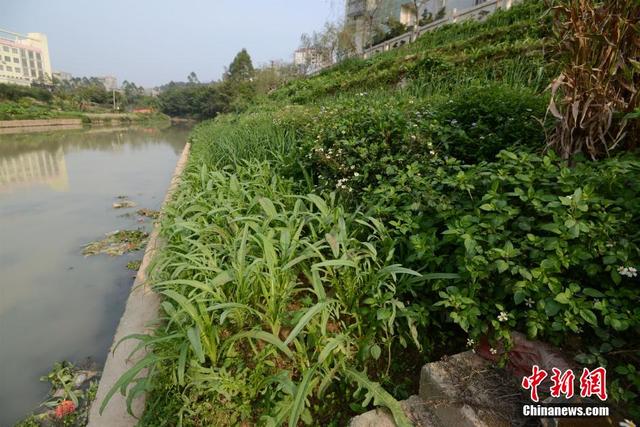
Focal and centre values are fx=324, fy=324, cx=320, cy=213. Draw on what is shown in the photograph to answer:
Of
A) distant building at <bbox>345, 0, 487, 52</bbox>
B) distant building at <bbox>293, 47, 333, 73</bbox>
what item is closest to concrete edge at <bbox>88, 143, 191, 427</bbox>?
distant building at <bbox>345, 0, 487, 52</bbox>

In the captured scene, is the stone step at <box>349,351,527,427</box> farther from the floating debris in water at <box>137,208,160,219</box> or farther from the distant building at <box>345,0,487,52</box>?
the distant building at <box>345,0,487,52</box>

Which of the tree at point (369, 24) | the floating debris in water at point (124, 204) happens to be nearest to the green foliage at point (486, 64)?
the floating debris in water at point (124, 204)

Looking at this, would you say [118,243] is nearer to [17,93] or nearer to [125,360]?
[125,360]

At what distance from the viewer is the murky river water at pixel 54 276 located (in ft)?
6.77

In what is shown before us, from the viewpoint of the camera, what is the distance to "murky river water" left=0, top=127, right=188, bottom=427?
6.77ft

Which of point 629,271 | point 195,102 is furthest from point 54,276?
point 195,102

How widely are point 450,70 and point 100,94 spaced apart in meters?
53.2

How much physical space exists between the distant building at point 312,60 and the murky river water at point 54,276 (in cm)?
1692

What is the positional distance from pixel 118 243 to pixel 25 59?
7588 centimetres

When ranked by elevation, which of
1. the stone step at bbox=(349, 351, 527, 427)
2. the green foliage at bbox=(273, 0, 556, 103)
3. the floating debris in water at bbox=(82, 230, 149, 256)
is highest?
the green foliage at bbox=(273, 0, 556, 103)

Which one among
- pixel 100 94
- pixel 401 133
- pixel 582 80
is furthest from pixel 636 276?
pixel 100 94

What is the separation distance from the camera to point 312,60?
75.7 ft

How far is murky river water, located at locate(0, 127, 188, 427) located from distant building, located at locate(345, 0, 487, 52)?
15.0 m

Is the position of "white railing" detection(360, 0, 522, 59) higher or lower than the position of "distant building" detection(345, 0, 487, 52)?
lower
